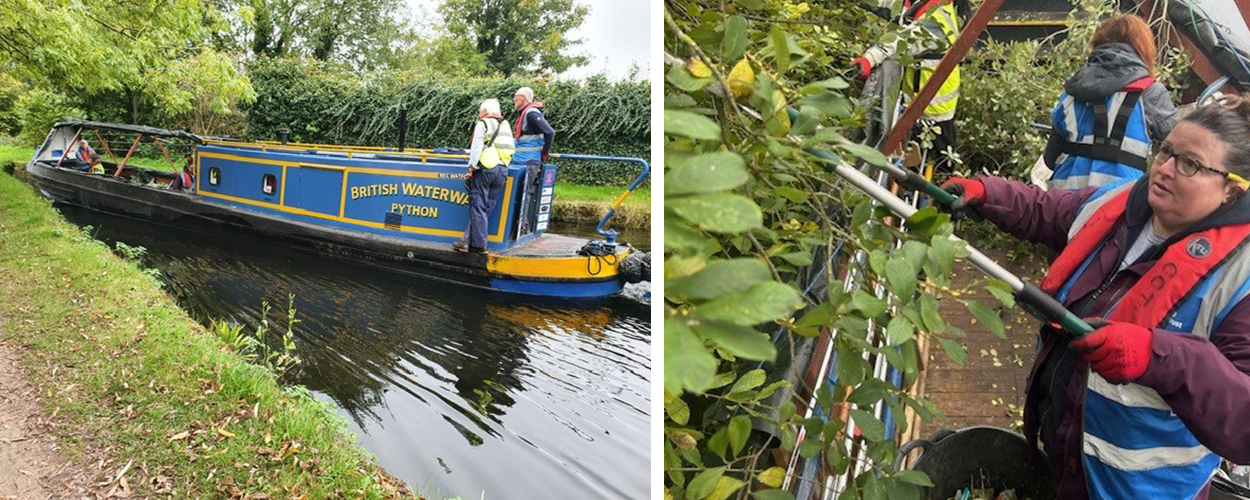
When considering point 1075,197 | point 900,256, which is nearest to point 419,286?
point 1075,197

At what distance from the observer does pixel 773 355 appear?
1.21ft

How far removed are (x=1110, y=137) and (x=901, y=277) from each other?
176 cm

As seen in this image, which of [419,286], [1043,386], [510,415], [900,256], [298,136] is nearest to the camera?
[900,256]

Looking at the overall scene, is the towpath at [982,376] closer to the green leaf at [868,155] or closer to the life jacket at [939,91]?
the life jacket at [939,91]

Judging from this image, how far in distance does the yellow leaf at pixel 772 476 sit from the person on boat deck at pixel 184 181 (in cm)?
178

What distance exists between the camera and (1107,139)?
2.05 m

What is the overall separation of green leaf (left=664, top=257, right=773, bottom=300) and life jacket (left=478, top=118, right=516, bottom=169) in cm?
175

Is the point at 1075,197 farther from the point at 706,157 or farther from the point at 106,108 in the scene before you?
the point at 106,108

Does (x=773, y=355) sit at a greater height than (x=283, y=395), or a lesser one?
greater

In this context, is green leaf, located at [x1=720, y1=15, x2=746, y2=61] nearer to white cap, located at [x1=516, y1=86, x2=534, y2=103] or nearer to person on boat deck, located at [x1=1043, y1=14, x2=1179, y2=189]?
white cap, located at [x1=516, y1=86, x2=534, y2=103]

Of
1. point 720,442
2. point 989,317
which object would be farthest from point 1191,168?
point 720,442

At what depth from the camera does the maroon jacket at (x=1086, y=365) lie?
1013mm

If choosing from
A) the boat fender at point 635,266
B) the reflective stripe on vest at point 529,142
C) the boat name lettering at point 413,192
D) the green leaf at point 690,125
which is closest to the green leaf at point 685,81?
the green leaf at point 690,125

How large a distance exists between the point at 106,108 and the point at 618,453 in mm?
1410
